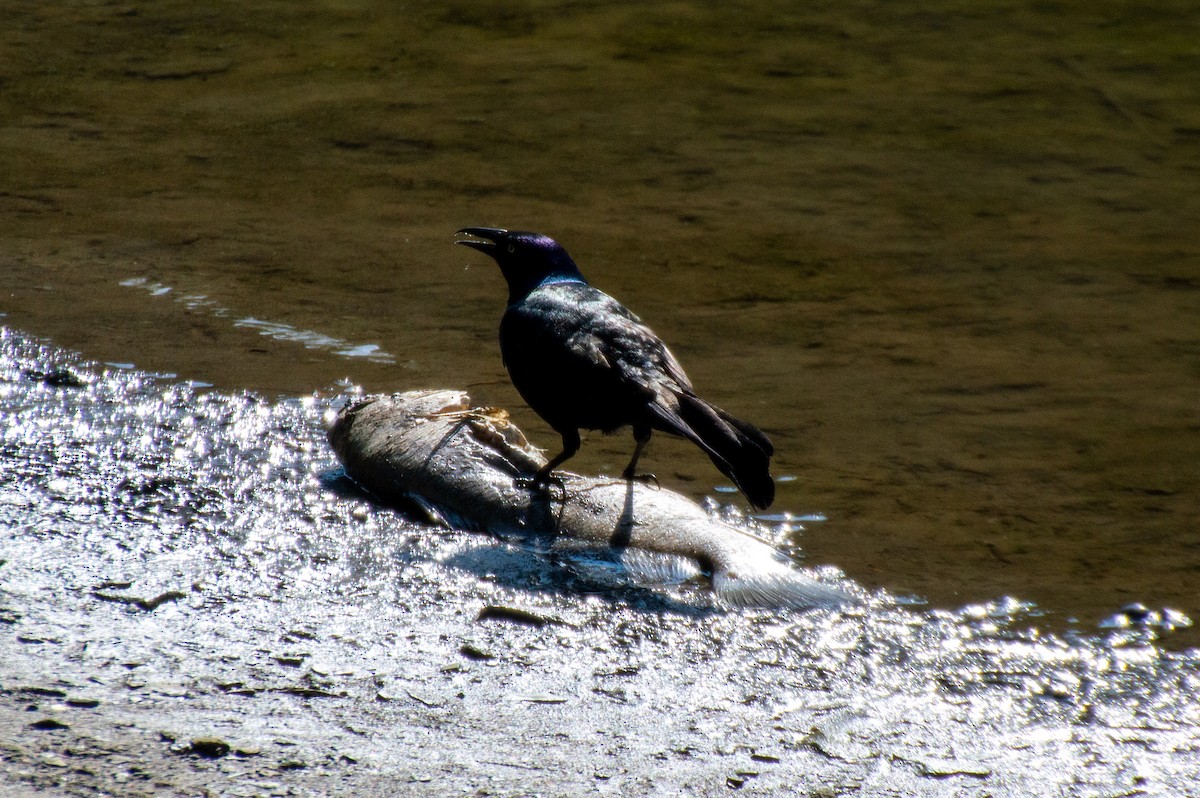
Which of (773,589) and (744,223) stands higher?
(744,223)

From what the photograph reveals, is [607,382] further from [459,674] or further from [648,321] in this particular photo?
[648,321]

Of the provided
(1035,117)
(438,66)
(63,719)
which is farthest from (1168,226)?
(63,719)

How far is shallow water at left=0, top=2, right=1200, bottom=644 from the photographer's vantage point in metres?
5.20

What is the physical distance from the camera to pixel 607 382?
4.56 meters

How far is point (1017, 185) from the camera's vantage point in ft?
29.6

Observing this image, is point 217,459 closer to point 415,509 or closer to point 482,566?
point 415,509

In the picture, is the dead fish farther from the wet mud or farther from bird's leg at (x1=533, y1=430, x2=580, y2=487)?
the wet mud

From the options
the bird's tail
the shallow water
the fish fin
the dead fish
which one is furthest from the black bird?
the shallow water

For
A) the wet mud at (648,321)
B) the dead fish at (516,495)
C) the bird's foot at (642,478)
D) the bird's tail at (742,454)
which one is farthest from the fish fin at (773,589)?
the bird's foot at (642,478)

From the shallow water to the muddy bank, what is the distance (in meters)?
0.55

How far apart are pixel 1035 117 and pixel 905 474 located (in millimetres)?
6096

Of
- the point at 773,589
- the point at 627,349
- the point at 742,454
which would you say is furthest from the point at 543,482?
the point at 773,589

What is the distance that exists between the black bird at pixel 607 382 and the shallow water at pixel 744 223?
0.46 meters

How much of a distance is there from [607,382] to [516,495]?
0.47m
